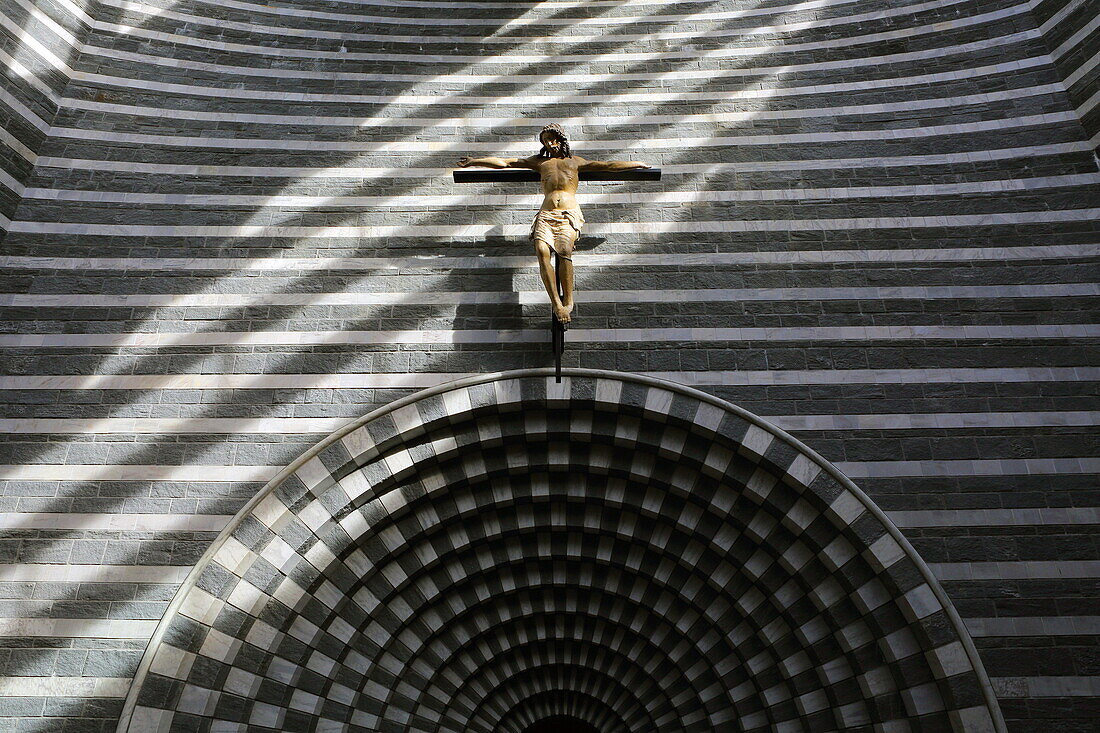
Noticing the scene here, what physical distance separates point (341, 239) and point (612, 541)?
4199 millimetres

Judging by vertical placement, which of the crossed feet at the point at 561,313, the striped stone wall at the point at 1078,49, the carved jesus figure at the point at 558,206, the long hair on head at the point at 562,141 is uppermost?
the striped stone wall at the point at 1078,49

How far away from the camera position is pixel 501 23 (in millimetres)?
10258

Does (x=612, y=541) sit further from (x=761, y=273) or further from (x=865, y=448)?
(x=761, y=273)

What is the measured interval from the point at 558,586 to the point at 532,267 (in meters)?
3.23

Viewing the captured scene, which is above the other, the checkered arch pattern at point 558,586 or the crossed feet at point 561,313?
the crossed feet at point 561,313

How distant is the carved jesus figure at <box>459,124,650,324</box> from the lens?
7.44 metres

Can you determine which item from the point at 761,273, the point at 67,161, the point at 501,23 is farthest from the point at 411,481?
the point at 501,23

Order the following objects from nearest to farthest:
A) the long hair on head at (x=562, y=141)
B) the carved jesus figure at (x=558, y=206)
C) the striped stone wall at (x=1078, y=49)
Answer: the carved jesus figure at (x=558, y=206) → the long hair on head at (x=562, y=141) → the striped stone wall at (x=1078, y=49)

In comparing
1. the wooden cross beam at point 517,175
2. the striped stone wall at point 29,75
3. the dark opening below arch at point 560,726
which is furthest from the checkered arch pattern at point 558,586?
the striped stone wall at point 29,75

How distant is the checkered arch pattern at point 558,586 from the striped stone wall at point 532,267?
33cm

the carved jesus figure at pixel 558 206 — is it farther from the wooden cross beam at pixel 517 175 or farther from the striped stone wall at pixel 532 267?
the striped stone wall at pixel 532 267

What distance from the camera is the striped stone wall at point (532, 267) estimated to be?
695 centimetres

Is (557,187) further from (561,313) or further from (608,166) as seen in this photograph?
(561,313)

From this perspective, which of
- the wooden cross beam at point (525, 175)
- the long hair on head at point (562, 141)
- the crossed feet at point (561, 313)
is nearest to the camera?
the crossed feet at point (561, 313)
